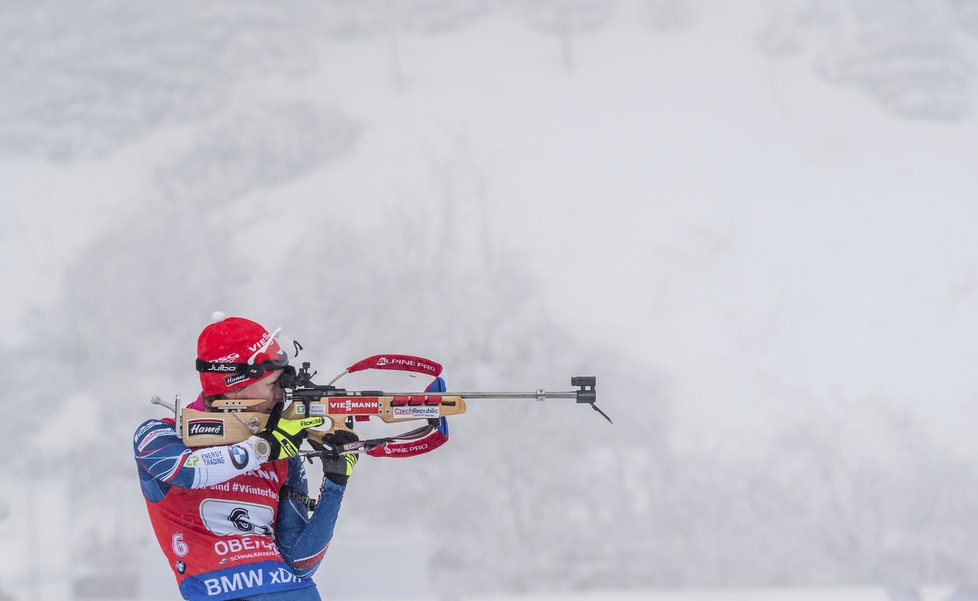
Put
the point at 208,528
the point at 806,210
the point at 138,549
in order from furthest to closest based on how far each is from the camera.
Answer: the point at 806,210, the point at 138,549, the point at 208,528

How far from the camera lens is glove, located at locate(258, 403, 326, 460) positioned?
7.92 feet

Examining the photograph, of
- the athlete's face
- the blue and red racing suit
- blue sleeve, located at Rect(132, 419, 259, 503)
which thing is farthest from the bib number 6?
the athlete's face

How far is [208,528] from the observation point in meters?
2.44

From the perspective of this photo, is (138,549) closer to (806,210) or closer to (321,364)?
(321,364)

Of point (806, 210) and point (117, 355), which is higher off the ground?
point (806, 210)

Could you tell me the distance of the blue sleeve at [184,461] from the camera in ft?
7.61

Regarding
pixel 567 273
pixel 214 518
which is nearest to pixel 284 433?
pixel 214 518

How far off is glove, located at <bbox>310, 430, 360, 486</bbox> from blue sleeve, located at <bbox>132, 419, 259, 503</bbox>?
0.24m

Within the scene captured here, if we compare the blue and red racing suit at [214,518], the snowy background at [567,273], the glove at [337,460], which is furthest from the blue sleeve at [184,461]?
the snowy background at [567,273]

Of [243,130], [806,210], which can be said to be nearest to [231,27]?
[243,130]

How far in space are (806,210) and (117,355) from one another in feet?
16.3

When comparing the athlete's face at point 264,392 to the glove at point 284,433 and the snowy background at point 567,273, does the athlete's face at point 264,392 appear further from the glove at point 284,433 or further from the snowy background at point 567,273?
the snowy background at point 567,273

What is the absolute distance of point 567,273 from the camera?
24.3 ft

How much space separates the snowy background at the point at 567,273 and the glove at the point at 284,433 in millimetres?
4779
